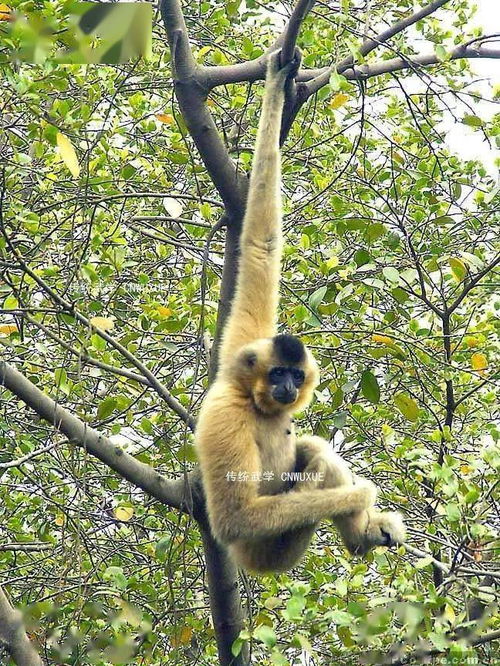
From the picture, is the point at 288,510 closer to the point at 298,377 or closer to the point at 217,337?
the point at 298,377

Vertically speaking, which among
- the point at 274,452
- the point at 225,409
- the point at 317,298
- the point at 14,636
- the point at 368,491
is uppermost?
the point at 317,298

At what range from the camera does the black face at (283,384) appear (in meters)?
4.14

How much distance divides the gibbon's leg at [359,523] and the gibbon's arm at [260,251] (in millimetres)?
803

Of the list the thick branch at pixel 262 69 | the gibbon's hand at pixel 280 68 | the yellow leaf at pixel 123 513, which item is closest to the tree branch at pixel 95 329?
the yellow leaf at pixel 123 513

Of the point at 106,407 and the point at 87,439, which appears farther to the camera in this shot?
the point at 106,407

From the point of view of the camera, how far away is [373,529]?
3.97 meters

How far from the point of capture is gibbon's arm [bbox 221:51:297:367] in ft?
13.8

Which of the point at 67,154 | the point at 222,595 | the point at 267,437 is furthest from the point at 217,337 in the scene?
the point at 67,154

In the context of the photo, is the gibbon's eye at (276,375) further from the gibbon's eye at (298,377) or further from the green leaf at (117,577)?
the green leaf at (117,577)

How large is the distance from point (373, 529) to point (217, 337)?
4.52 feet

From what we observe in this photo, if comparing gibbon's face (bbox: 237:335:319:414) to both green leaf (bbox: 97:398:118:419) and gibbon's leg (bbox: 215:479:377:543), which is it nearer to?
gibbon's leg (bbox: 215:479:377:543)

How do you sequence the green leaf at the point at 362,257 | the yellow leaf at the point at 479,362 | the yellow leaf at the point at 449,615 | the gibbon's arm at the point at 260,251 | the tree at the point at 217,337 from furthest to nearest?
the yellow leaf at the point at 479,362 < the green leaf at the point at 362,257 < the gibbon's arm at the point at 260,251 < the tree at the point at 217,337 < the yellow leaf at the point at 449,615

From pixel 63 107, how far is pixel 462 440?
3131mm

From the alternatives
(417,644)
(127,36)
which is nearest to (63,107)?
(417,644)
